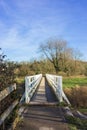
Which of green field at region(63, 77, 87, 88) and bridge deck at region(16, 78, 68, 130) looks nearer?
bridge deck at region(16, 78, 68, 130)

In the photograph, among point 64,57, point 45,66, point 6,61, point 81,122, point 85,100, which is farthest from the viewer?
point 64,57

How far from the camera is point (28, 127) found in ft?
28.8

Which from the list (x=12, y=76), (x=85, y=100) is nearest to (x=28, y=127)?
(x=12, y=76)

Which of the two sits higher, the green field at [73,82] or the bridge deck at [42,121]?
the green field at [73,82]

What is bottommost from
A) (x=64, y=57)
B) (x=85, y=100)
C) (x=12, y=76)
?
(x=85, y=100)

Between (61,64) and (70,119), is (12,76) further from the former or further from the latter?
(61,64)

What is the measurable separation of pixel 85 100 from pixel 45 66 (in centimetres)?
5472

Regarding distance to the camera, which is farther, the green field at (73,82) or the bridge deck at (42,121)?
→ the green field at (73,82)

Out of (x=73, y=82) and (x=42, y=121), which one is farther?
(x=73, y=82)

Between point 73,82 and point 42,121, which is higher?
point 73,82

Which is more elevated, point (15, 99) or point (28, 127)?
point (15, 99)

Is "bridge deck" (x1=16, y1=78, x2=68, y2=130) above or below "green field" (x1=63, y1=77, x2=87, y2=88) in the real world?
below

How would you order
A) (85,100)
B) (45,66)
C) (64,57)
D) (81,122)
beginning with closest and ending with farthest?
1. (81,122)
2. (85,100)
3. (45,66)
4. (64,57)

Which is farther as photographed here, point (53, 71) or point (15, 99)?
point (53, 71)
